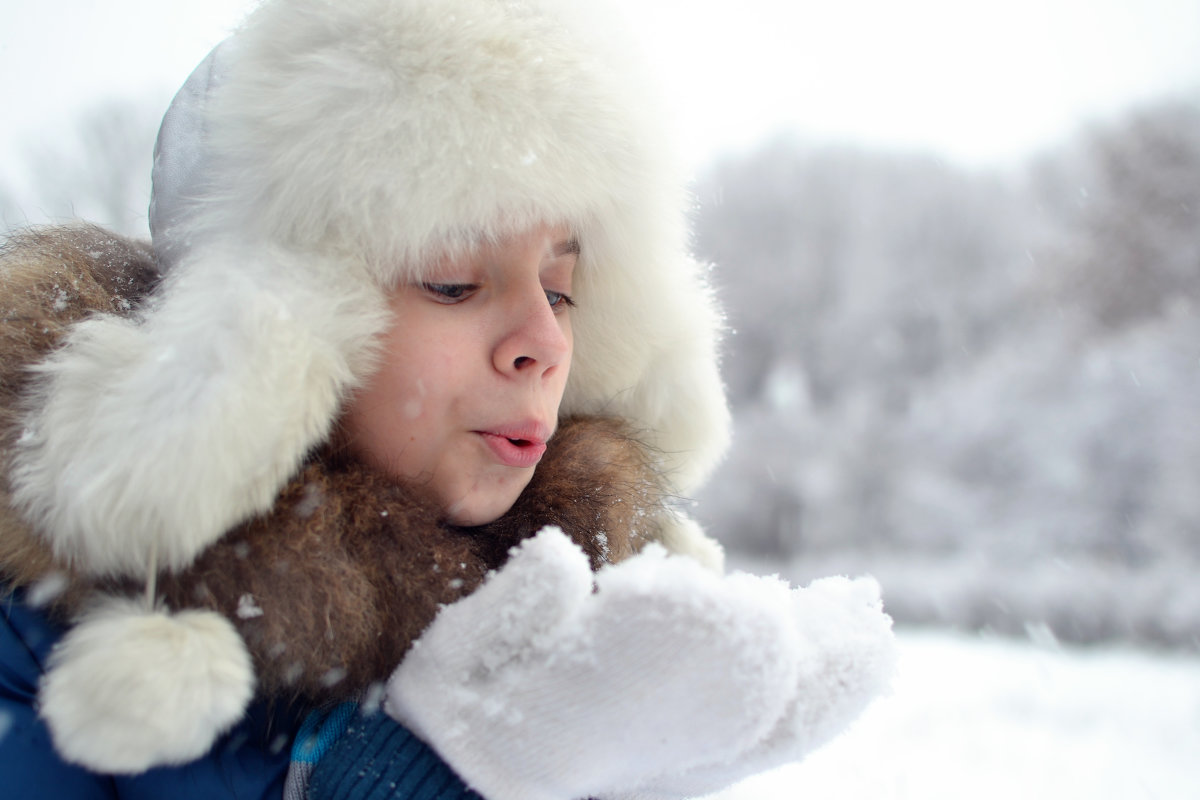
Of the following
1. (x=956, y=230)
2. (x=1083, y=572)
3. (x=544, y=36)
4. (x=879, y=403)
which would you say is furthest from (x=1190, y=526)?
(x=544, y=36)

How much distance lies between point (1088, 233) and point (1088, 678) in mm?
5899

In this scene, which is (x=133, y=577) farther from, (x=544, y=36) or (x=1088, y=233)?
(x=1088, y=233)

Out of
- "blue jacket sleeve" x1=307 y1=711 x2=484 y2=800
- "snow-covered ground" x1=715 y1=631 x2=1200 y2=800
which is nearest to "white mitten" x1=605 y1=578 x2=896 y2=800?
"blue jacket sleeve" x1=307 y1=711 x2=484 y2=800

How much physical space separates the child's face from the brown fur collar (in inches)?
1.3

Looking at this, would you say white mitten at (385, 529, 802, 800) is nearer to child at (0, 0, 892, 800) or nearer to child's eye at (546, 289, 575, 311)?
child at (0, 0, 892, 800)

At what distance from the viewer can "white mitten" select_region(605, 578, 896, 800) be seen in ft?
1.92

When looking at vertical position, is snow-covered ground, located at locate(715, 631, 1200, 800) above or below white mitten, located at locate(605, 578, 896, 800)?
below

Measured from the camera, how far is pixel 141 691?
0.50 meters

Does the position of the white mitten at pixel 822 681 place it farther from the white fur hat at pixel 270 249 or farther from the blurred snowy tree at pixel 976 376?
the blurred snowy tree at pixel 976 376

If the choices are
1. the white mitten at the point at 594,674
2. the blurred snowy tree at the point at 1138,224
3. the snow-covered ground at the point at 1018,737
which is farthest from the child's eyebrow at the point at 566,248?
the blurred snowy tree at the point at 1138,224

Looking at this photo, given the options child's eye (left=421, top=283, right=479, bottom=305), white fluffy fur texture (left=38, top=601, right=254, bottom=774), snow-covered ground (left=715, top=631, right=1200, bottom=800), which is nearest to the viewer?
white fluffy fur texture (left=38, top=601, right=254, bottom=774)

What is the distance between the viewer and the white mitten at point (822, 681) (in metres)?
0.58

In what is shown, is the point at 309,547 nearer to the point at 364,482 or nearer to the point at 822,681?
the point at 364,482

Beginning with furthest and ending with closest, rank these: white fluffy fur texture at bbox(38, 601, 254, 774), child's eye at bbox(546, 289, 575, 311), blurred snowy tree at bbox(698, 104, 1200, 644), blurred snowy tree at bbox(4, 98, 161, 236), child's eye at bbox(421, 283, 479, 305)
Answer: blurred snowy tree at bbox(698, 104, 1200, 644), blurred snowy tree at bbox(4, 98, 161, 236), child's eye at bbox(546, 289, 575, 311), child's eye at bbox(421, 283, 479, 305), white fluffy fur texture at bbox(38, 601, 254, 774)
